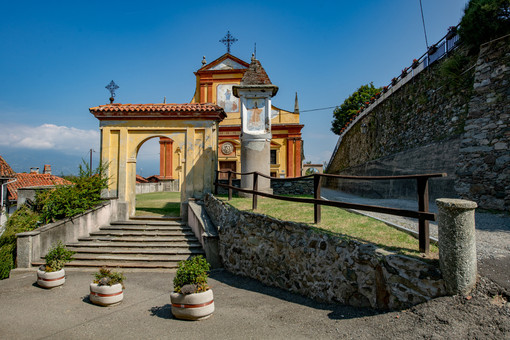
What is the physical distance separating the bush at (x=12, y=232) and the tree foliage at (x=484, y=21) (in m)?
15.4

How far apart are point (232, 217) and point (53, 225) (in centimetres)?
593

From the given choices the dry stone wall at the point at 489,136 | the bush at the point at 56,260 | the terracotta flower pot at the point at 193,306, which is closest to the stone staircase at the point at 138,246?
the bush at the point at 56,260

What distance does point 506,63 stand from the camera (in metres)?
8.32

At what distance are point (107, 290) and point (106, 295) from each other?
0.31ft

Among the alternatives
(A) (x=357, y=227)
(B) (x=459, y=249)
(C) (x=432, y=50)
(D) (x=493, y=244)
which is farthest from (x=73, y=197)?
(C) (x=432, y=50)

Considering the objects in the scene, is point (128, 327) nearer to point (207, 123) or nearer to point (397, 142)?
point (207, 123)

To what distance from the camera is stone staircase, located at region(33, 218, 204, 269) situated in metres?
8.94

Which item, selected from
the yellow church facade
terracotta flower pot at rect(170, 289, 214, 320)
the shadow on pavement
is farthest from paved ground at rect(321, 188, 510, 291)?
the yellow church facade

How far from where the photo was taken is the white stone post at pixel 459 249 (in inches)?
133

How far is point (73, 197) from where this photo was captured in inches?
414

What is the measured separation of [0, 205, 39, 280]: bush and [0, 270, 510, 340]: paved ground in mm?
1742

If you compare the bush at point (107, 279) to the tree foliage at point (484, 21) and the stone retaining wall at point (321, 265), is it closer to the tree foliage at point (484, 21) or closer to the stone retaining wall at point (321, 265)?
the stone retaining wall at point (321, 265)

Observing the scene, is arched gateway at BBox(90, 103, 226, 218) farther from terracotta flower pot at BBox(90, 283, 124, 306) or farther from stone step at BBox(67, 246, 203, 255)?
terracotta flower pot at BBox(90, 283, 124, 306)

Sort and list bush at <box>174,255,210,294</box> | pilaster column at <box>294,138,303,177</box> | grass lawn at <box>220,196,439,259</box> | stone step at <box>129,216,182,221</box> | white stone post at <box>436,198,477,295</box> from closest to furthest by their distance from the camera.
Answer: white stone post at <box>436,198,477,295</box> → grass lawn at <box>220,196,439,259</box> → bush at <box>174,255,210,294</box> → stone step at <box>129,216,182,221</box> → pilaster column at <box>294,138,303,177</box>
